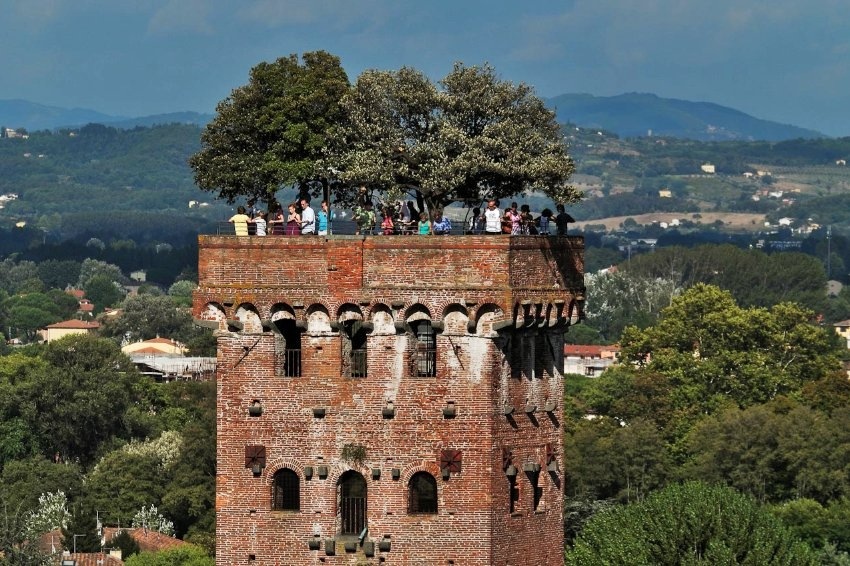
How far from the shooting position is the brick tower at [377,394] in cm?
4653

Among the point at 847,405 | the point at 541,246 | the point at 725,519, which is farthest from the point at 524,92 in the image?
the point at 847,405

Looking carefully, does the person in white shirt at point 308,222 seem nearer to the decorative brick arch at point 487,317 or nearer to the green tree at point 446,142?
the green tree at point 446,142

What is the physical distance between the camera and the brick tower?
153 ft

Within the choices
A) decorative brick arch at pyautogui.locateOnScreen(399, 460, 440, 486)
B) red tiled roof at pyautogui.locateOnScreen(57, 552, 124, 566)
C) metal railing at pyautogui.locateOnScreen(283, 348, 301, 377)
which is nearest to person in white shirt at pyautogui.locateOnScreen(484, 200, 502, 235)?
metal railing at pyautogui.locateOnScreen(283, 348, 301, 377)

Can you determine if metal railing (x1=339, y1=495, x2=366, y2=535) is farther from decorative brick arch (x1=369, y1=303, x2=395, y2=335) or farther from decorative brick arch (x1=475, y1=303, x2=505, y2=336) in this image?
decorative brick arch (x1=475, y1=303, x2=505, y2=336)

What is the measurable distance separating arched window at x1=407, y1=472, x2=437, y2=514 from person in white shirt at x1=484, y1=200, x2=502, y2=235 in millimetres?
4408

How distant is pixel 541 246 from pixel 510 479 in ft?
13.3

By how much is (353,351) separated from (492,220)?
337 centimetres

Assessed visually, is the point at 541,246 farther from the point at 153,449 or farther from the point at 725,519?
the point at 153,449

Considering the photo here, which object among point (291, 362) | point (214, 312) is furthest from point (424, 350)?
point (214, 312)

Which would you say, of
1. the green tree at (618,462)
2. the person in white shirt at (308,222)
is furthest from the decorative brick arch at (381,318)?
the green tree at (618,462)

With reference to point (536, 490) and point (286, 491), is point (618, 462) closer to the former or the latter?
point (536, 490)

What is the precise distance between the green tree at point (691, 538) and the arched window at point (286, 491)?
49.9 feet

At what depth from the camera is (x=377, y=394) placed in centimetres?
4678
